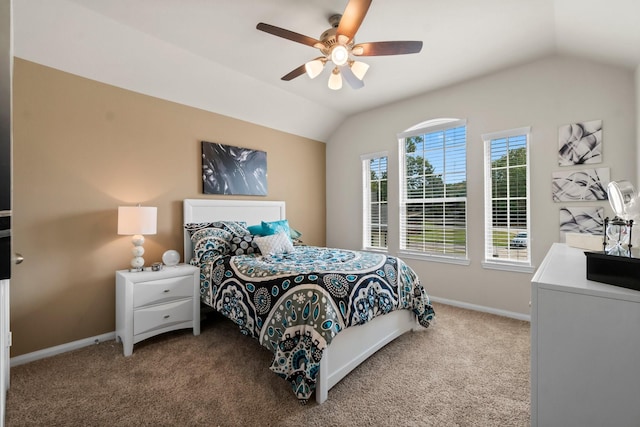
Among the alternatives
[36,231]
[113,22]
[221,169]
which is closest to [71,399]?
[36,231]

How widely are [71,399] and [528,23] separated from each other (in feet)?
14.4

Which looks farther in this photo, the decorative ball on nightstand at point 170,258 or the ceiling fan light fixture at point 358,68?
the decorative ball on nightstand at point 170,258

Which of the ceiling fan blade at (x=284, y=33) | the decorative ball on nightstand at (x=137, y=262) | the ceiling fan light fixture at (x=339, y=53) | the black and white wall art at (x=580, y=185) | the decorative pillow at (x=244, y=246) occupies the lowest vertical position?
the decorative ball on nightstand at (x=137, y=262)

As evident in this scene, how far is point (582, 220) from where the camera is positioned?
2.66 meters

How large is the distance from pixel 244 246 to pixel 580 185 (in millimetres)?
3389

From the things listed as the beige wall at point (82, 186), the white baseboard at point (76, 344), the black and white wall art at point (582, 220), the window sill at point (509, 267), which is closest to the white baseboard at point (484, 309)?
the white baseboard at point (76, 344)

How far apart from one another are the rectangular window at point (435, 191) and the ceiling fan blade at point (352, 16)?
2132 mm

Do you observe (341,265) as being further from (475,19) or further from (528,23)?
(528,23)

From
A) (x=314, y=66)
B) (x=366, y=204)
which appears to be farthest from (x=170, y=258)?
(x=366, y=204)

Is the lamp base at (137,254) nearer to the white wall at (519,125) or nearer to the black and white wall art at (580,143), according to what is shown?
the white wall at (519,125)

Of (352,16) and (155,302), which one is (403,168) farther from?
(155,302)

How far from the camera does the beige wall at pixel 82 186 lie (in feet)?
A: 7.54

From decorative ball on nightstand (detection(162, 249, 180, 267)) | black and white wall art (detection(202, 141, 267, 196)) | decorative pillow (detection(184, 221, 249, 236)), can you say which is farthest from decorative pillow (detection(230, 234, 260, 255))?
black and white wall art (detection(202, 141, 267, 196))

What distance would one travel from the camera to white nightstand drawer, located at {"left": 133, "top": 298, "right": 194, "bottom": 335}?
2408 millimetres
